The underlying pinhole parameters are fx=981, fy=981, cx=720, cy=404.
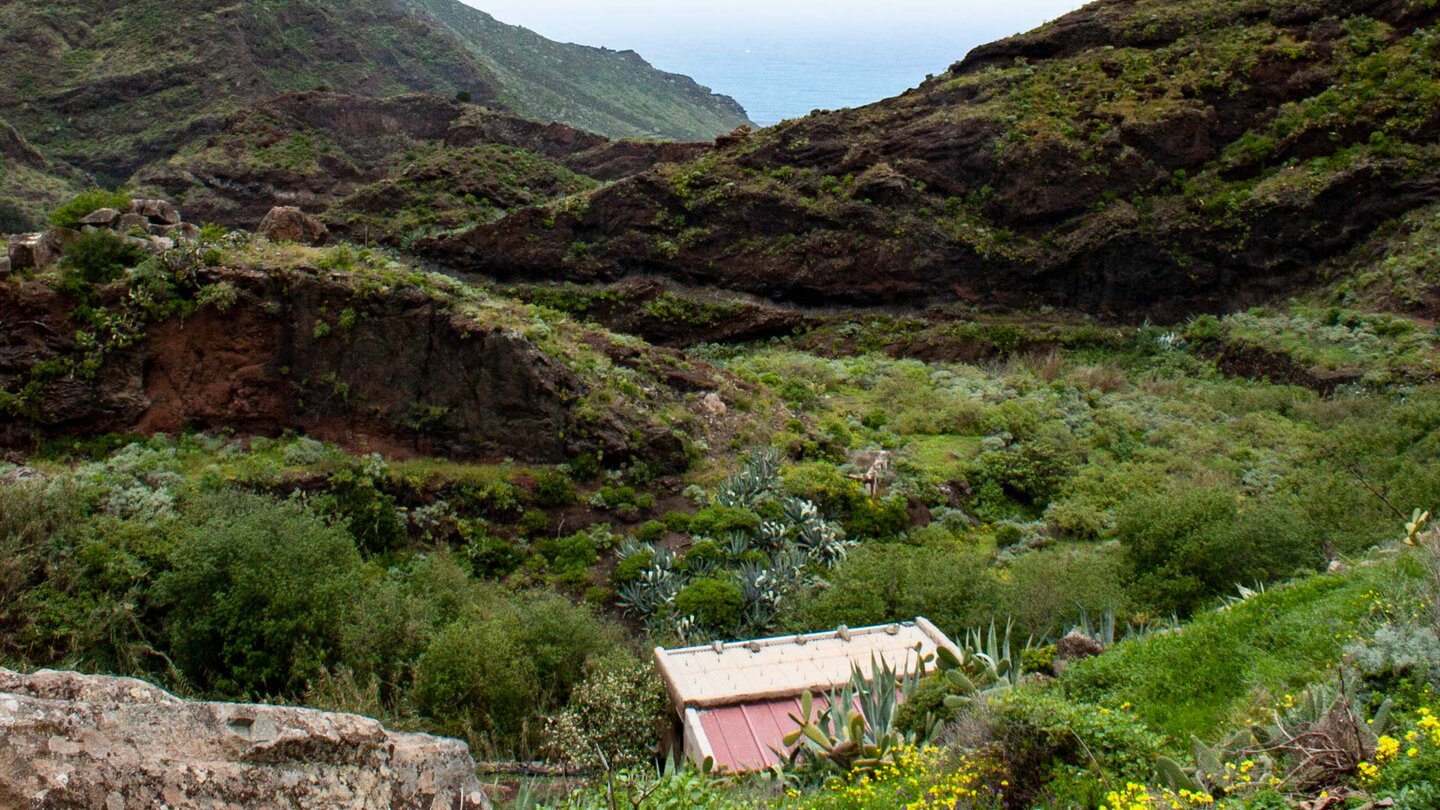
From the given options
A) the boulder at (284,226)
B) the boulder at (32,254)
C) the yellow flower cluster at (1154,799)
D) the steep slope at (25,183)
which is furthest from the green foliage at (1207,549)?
the steep slope at (25,183)

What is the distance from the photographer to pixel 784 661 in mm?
8422

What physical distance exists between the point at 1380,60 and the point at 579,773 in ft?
114

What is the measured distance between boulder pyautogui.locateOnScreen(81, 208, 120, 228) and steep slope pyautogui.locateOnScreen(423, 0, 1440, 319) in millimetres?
17929

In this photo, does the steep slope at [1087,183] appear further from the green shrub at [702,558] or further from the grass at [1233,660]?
the grass at [1233,660]

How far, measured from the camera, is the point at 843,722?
651 centimetres

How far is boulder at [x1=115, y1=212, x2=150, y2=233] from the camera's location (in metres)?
16.9

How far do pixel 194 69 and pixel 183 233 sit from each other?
5218 cm

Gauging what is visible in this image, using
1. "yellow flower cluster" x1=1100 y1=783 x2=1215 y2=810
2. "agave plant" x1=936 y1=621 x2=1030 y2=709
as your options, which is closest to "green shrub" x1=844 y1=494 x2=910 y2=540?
"agave plant" x1=936 y1=621 x2=1030 y2=709

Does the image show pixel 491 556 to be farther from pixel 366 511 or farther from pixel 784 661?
pixel 784 661

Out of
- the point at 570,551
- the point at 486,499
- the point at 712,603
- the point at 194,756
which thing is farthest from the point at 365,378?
the point at 194,756

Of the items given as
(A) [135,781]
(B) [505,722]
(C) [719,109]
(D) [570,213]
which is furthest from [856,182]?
(C) [719,109]

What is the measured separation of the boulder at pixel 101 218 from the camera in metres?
16.5

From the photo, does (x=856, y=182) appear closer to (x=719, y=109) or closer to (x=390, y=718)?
(x=390, y=718)

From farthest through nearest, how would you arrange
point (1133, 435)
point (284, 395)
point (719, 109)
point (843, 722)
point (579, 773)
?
point (719, 109) → point (1133, 435) → point (284, 395) → point (579, 773) → point (843, 722)
